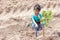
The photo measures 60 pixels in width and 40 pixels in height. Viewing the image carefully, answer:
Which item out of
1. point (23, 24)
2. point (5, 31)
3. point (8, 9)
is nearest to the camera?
point (5, 31)

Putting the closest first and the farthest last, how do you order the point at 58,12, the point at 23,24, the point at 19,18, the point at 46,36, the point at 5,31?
the point at 46,36, the point at 5,31, the point at 23,24, the point at 19,18, the point at 58,12

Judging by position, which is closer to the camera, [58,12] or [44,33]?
[44,33]

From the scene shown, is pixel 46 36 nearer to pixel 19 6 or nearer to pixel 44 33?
pixel 44 33

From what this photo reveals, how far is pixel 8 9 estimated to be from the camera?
4906 mm

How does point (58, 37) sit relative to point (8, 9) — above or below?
below

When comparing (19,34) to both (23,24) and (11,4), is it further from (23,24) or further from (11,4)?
(11,4)

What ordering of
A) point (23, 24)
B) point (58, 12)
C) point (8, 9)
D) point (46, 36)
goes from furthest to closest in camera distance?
point (8, 9) < point (58, 12) < point (23, 24) < point (46, 36)

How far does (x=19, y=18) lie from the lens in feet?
14.0

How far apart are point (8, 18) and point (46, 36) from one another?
1.16 metres

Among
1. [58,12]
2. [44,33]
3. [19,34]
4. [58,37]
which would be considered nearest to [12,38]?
[19,34]

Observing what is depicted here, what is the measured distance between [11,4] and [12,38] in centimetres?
173

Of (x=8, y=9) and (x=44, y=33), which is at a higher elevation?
(x=8, y=9)

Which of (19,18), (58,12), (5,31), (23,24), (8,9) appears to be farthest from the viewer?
(8,9)

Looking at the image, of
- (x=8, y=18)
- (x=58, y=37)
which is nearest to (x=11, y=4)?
(x=8, y=18)
